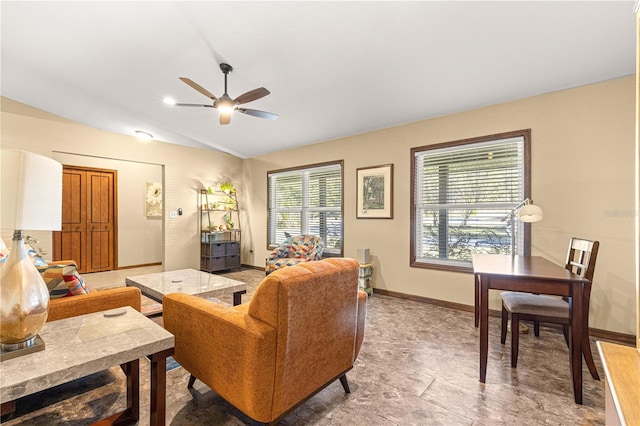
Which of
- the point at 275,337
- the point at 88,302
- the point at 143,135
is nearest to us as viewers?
the point at 275,337

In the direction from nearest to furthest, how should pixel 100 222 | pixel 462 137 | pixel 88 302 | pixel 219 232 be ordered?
1. pixel 88 302
2. pixel 462 137
3. pixel 100 222
4. pixel 219 232

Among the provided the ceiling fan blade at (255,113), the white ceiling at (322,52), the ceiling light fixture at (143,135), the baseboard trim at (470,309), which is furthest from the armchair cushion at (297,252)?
the ceiling light fixture at (143,135)

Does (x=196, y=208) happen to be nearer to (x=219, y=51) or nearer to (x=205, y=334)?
(x=219, y=51)

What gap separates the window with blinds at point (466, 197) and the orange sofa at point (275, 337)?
2442 millimetres

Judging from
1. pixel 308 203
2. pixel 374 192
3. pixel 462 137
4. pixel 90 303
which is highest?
pixel 462 137

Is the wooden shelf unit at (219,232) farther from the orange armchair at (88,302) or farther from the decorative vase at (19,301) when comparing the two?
the decorative vase at (19,301)

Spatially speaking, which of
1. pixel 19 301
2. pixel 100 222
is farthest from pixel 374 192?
pixel 100 222

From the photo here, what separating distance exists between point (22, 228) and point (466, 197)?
157 inches

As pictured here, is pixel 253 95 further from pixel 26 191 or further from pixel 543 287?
pixel 543 287

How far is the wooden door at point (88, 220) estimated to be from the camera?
5238mm

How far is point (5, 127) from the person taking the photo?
407 centimetres

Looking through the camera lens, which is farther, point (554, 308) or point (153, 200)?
point (153, 200)

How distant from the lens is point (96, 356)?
115 cm

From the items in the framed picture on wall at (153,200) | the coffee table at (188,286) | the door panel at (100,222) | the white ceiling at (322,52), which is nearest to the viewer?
the white ceiling at (322,52)
